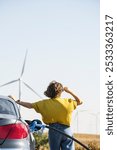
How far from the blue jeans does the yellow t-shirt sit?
0.24ft

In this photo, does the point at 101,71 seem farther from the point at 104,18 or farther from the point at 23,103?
the point at 23,103

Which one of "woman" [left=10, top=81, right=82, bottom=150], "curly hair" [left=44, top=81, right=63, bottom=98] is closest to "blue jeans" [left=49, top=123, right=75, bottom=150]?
"woman" [left=10, top=81, right=82, bottom=150]

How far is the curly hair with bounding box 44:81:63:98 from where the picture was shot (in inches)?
363

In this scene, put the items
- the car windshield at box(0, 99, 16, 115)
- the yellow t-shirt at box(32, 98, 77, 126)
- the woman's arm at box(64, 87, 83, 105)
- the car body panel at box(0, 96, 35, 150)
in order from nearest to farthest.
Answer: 1. the car body panel at box(0, 96, 35, 150)
2. the car windshield at box(0, 99, 16, 115)
3. the yellow t-shirt at box(32, 98, 77, 126)
4. the woman's arm at box(64, 87, 83, 105)

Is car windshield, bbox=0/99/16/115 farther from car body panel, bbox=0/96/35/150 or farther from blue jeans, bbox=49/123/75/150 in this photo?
blue jeans, bbox=49/123/75/150

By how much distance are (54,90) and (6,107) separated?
164cm

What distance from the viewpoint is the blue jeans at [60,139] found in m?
9.09

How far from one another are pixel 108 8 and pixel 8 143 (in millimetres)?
7336

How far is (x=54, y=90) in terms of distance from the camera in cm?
919

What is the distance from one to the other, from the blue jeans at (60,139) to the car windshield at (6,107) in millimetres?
1395

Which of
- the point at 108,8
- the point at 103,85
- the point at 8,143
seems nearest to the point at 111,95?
the point at 103,85

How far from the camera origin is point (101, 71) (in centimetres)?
1243

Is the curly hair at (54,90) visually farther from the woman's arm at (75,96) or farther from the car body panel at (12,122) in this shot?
the car body panel at (12,122)

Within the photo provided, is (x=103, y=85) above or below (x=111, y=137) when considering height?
above
